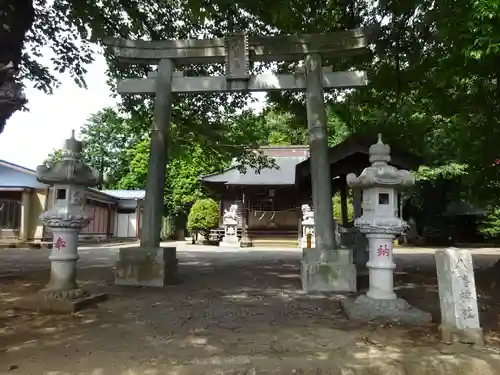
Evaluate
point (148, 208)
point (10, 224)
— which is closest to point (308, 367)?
point (148, 208)

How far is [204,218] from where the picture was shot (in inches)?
991

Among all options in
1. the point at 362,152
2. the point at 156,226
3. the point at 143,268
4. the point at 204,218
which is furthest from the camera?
the point at 204,218

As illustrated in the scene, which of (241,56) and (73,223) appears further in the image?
(241,56)

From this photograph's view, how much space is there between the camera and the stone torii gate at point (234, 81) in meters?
7.86

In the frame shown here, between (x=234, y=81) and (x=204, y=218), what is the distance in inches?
679

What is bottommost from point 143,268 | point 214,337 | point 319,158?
point 214,337

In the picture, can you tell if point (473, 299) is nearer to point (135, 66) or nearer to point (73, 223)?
point (73, 223)

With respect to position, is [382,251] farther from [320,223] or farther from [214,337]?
[214,337]

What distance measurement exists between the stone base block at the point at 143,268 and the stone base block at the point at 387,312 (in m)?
3.52

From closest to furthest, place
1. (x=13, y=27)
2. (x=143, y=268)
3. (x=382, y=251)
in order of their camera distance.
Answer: (x=382, y=251) → (x=13, y=27) → (x=143, y=268)

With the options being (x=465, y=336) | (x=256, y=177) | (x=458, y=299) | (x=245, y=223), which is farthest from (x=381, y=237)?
(x=245, y=223)

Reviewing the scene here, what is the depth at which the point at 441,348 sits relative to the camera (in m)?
4.27

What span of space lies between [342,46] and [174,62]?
334 cm

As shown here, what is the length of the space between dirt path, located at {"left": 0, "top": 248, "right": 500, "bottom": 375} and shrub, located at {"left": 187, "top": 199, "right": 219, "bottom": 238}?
57.4 ft
